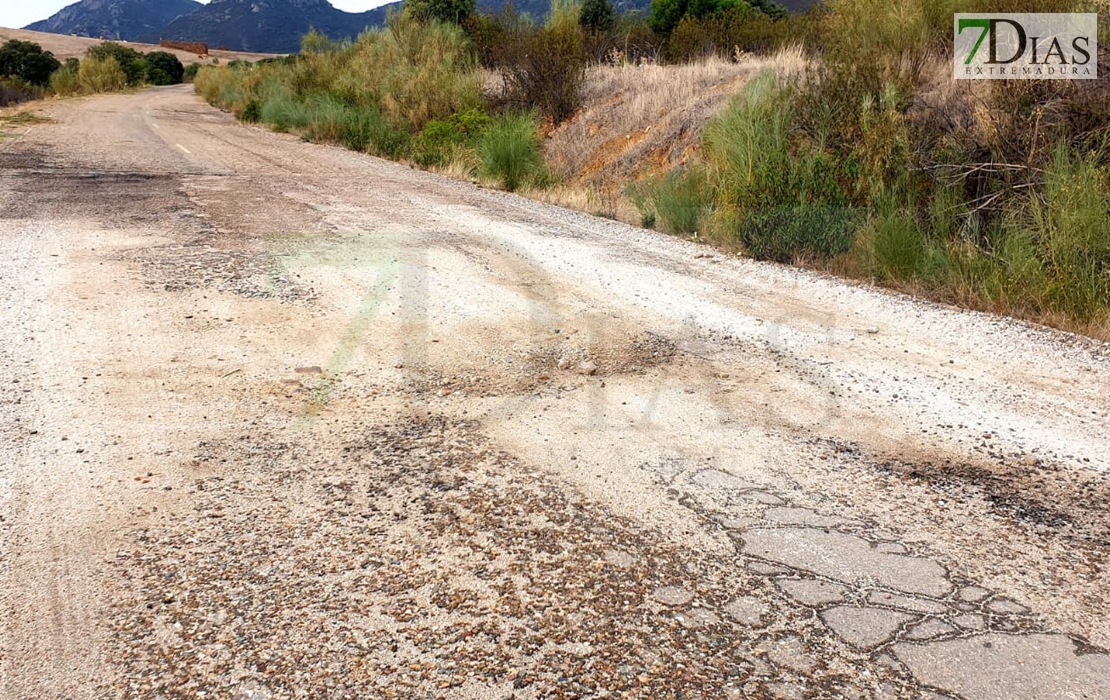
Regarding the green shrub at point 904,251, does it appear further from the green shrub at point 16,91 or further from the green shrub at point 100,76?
the green shrub at point 100,76

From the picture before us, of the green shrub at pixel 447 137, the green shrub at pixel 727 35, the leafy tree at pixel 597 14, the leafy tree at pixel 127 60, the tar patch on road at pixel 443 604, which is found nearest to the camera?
the tar patch on road at pixel 443 604

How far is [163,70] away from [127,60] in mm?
7400

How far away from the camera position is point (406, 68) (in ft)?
59.9

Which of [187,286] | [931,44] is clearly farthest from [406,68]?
[187,286]

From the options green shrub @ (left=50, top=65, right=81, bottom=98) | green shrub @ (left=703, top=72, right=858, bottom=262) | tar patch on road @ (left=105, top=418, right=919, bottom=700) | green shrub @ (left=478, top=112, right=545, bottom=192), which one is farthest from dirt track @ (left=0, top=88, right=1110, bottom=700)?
green shrub @ (left=50, top=65, right=81, bottom=98)

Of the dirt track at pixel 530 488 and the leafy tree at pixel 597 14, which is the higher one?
the leafy tree at pixel 597 14

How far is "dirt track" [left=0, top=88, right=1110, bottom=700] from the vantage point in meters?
2.17

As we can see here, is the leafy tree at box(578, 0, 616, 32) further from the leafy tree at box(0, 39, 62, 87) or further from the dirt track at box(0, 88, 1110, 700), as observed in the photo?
the dirt track at box(0, 88, 1110, 700)

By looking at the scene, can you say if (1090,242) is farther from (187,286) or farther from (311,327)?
(187,286)

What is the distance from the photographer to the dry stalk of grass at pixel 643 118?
12734 mm

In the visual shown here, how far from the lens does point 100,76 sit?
3784 centimetres

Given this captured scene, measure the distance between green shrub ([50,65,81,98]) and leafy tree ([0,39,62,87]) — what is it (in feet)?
3.33

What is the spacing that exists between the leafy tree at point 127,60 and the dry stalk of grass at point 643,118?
3507cm

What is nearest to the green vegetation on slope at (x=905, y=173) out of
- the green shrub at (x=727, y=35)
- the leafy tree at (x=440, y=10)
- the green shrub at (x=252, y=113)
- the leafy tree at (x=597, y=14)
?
the green shrub at (x=727, y=35)
